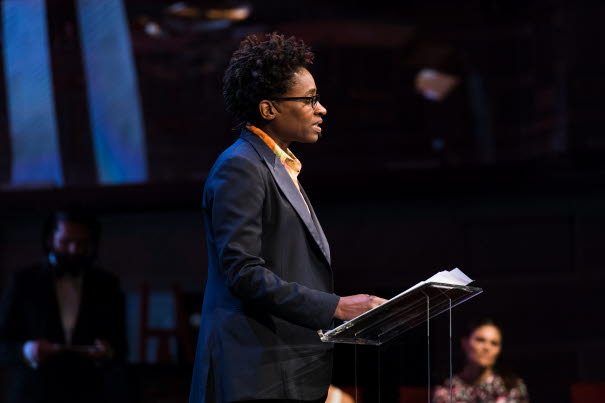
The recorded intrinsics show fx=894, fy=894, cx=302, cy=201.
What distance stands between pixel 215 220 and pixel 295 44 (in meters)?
0.45

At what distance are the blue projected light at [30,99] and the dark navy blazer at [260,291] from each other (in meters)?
3.84

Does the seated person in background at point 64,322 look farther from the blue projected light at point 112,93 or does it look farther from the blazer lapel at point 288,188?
the blazer lapel at point 288,188

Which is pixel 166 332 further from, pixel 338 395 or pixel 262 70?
pixel 262 70

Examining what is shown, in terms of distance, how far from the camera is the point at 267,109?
1.91 metres

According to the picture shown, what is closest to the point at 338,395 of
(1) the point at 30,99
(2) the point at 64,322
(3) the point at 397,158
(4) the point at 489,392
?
(4) the point at 489,392

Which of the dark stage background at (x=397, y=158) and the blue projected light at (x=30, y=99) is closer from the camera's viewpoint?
the dark stage background at (x=397, y=158)

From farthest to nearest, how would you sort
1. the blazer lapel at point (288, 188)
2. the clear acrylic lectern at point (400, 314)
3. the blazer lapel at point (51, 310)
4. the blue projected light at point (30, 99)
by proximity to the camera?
the blue projected light at point (30, 99)
the blazer lapel at point (51, 310)
the blazer lapel at point (288, 188)
the clear acrylic lectern at point (400, 314)

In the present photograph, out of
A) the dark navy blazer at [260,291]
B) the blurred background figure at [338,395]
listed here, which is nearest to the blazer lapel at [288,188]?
the dark navy blazer at [260,291]

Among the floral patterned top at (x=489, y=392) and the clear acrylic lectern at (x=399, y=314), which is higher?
the clear acrylic lectern at (x=399, y=314)

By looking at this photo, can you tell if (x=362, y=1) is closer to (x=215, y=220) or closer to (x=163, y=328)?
(x=163, y=328)

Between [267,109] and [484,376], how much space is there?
98.1 inches

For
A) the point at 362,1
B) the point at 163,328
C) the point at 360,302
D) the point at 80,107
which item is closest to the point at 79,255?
the point at 163,328

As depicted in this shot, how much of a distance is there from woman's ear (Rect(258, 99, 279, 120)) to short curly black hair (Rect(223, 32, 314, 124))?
0.5 inches

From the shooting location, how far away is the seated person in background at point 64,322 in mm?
3928
